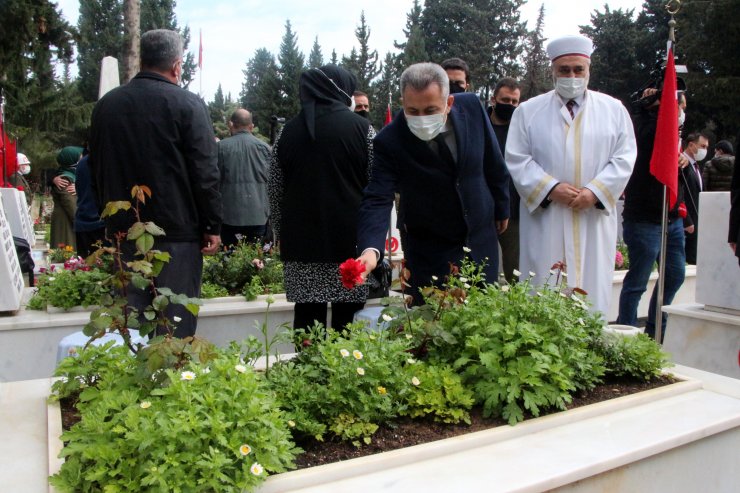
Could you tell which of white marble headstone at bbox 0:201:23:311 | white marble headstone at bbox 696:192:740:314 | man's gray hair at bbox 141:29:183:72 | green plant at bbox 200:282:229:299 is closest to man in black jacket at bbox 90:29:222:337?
man's gray hair at bbox 141:29:183:72

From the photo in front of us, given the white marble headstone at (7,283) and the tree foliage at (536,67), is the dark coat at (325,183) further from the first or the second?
the tree foliage at (536,67)

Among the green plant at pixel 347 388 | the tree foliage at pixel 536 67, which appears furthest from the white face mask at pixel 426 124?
the tree foliage at pixel 536 67

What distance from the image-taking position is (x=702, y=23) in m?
32.9

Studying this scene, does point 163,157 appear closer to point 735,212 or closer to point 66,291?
point 66,291

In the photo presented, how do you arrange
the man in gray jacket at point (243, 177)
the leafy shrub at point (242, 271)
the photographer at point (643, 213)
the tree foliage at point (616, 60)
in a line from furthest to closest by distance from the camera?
the tree foliage at point (616, 60) < the man in gray jacket at point (243, 177) < the leafy shrub at point (242, 271) < the photographer at point (643, 213)

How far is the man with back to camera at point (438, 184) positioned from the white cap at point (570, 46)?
0.74 meters

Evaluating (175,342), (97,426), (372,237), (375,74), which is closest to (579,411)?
(372,237)

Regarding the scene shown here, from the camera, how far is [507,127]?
17.4ft

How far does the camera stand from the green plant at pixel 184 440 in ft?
6.10

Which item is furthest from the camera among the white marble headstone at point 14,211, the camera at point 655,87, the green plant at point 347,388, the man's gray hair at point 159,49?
the white marble headstone at point 14,211

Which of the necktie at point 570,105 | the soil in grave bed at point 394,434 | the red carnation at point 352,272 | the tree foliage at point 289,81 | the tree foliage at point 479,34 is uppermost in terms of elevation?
the tree foliage at point 479,34

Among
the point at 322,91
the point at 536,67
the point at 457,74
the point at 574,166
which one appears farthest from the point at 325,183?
the point at 536,67

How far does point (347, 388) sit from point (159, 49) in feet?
7.61

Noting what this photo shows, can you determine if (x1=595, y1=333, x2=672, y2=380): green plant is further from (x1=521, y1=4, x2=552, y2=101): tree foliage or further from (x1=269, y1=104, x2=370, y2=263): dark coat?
(x1=521, y1=4, x2=552, y2=101): tree foliage
